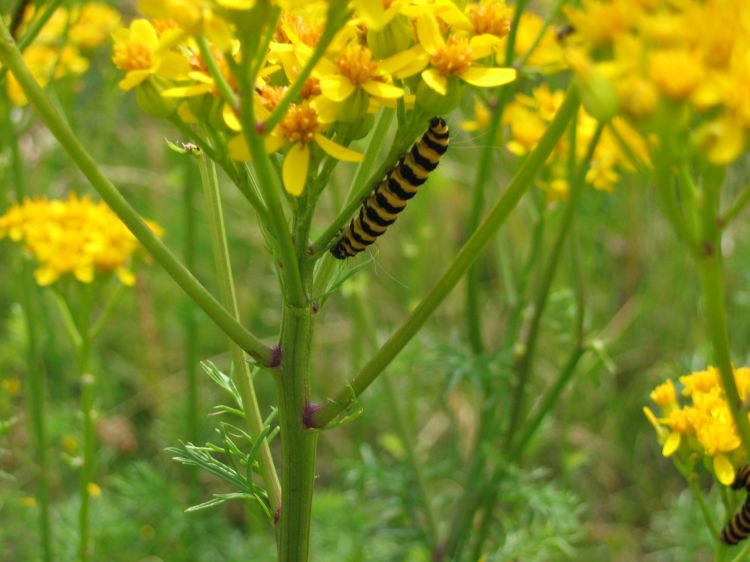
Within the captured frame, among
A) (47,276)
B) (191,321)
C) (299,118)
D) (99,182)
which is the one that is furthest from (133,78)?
(191,321)

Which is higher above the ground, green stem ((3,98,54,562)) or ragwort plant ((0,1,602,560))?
ragwort plant ((0,1,602,560))

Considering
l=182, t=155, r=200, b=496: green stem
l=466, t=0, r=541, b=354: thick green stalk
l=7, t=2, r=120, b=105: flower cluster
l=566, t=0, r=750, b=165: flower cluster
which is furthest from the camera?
l=7, t=2, r=120, b=105: flower cluster

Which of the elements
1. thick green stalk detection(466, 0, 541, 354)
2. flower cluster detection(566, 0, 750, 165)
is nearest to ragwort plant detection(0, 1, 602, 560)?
flower cluster detection(566, 0, 750, 165)

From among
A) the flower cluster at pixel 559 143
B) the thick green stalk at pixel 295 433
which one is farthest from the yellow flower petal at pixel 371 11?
the flower cluster at pixel 559 143

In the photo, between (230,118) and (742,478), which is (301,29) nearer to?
(230,118)

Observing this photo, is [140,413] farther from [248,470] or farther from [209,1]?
[209,1]

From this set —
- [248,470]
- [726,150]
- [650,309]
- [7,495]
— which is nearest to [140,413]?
[7,495]

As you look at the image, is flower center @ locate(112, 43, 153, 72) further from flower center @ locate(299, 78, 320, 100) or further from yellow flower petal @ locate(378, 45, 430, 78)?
yellow flower petal @ locate(378, 45, 430, 78)
